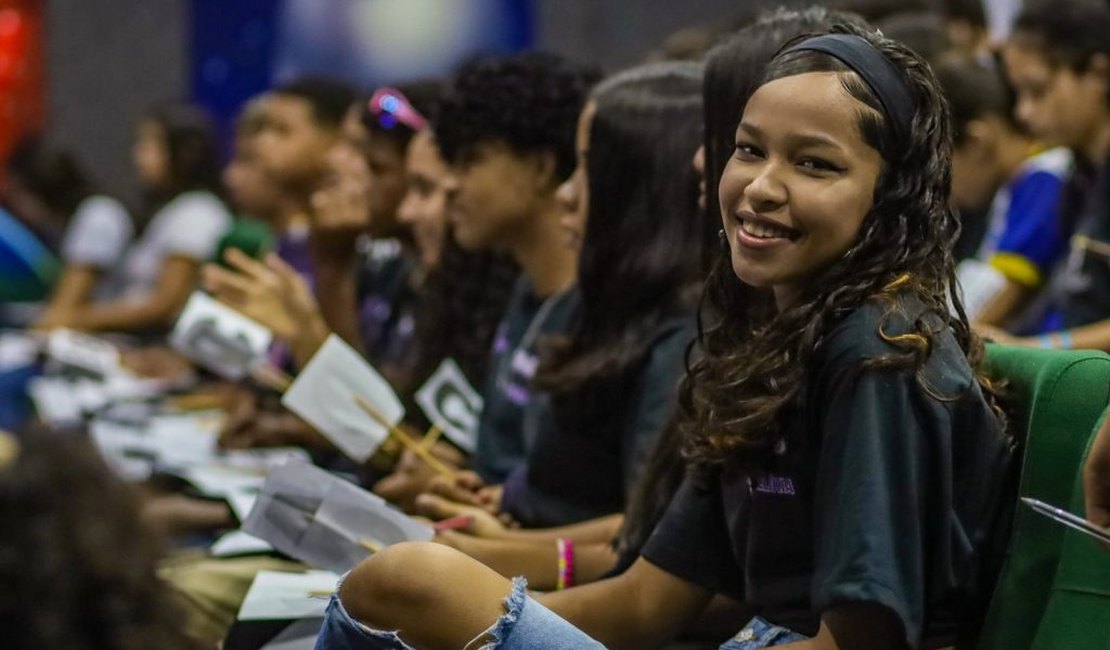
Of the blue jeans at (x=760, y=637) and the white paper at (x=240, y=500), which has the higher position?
the blue jeans at (x=760, y=637)

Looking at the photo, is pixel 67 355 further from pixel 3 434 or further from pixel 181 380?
pixel 3 434

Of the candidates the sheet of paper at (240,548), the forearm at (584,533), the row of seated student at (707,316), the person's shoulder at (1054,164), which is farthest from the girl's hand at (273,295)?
the person's shoulder at (1054,164)

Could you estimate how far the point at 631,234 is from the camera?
2.19 meters

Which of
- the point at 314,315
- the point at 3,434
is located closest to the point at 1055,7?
the point at 314,315

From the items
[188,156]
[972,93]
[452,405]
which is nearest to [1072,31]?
[972,93]

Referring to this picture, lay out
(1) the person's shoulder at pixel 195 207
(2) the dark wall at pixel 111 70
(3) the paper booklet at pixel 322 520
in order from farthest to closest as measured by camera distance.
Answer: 1. (2) the dark wall at pixel 111 70
2. (1) the person's shoulder at pixel 195 207
3. (3) the paper booklet at pixel 322 520

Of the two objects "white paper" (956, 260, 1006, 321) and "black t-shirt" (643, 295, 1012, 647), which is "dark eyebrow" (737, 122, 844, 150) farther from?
"white paper" (956, 260, 1006, 321)

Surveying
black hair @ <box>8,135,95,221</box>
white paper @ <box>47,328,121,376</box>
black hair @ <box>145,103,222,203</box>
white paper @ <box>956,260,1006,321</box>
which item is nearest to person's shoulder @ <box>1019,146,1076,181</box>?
white paper @ <box>956,260,1006,321</box>

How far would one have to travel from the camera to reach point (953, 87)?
3.18 meters

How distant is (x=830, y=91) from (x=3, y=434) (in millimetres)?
806

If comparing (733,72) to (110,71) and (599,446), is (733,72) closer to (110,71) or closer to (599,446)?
(599,446)

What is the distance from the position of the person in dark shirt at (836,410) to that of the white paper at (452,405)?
1.03 metres

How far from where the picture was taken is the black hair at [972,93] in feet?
10.5

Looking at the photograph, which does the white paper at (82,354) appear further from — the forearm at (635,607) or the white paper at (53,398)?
the forearm at (635,607)
